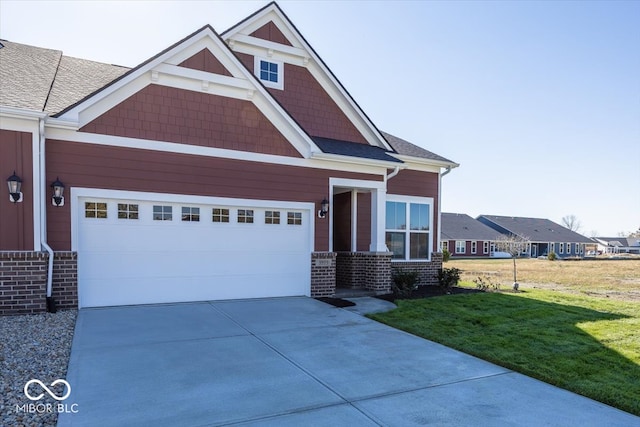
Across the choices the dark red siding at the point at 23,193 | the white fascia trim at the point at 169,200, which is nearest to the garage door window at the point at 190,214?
the white fascia trim at the point at 169,200

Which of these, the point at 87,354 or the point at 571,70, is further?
the point at 571,70

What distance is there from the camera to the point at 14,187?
6.97 meters

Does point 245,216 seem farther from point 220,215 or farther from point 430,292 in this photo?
point 430,292

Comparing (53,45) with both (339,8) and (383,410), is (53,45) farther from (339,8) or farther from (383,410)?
(383,410)

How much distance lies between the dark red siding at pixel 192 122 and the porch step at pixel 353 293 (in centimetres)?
397

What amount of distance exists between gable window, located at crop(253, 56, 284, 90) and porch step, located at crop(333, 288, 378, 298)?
6.29 m

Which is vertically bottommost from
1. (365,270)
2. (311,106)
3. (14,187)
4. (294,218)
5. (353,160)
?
Result: (365,270)

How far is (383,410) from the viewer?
385cm

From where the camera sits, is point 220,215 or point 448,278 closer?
point 220,215

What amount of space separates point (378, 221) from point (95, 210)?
7113 millimetres

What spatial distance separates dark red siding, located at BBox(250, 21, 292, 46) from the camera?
11.2 meters

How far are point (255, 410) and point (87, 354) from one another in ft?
9.35

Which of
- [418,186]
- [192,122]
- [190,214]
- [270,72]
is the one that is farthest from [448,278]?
[192,122]

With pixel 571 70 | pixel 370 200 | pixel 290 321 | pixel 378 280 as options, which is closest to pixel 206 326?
pixel 290 321
